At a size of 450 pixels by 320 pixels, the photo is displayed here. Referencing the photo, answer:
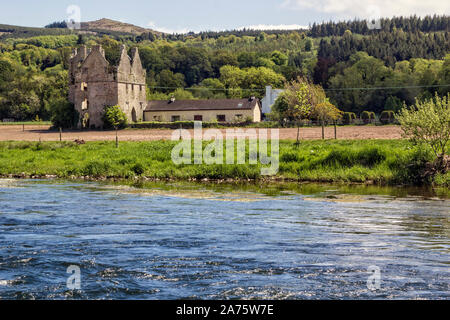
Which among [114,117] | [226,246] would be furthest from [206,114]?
[226,246]

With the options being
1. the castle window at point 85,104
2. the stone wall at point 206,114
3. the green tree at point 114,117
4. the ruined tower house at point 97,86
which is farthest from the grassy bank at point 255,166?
the stone wall at point 206,114

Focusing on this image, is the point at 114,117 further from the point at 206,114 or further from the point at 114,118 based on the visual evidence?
the point at 206,114

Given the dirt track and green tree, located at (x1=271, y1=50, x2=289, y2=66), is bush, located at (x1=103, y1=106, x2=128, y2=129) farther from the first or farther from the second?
green tree, located at (x1=271, y1=50, x2=289, y2=66)

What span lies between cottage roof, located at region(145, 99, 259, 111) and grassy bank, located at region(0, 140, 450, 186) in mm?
53867

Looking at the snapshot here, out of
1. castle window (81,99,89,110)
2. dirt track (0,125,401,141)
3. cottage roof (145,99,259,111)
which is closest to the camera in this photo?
dirt track (0,125,401,141)

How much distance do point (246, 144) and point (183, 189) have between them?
13241mm

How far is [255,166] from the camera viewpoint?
122 feet

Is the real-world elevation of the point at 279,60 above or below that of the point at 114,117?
above

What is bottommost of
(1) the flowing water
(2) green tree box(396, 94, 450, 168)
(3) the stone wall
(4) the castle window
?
(1) the flowing water

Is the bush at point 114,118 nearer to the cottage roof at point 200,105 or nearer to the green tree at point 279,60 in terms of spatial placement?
the cottage roof at point 200,105

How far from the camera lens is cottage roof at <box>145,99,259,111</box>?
98.6 m

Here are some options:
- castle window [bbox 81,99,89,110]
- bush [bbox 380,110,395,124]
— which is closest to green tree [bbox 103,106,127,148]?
castle window [bbox 81,99,89,110]

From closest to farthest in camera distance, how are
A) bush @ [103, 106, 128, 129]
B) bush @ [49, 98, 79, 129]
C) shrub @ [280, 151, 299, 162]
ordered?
shrub @ [280, 151, 299, 162], bush @ [103, 106, 128, 129], bush @ [49, 98, 79, 129]

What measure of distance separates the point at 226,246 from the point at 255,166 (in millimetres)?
20342
